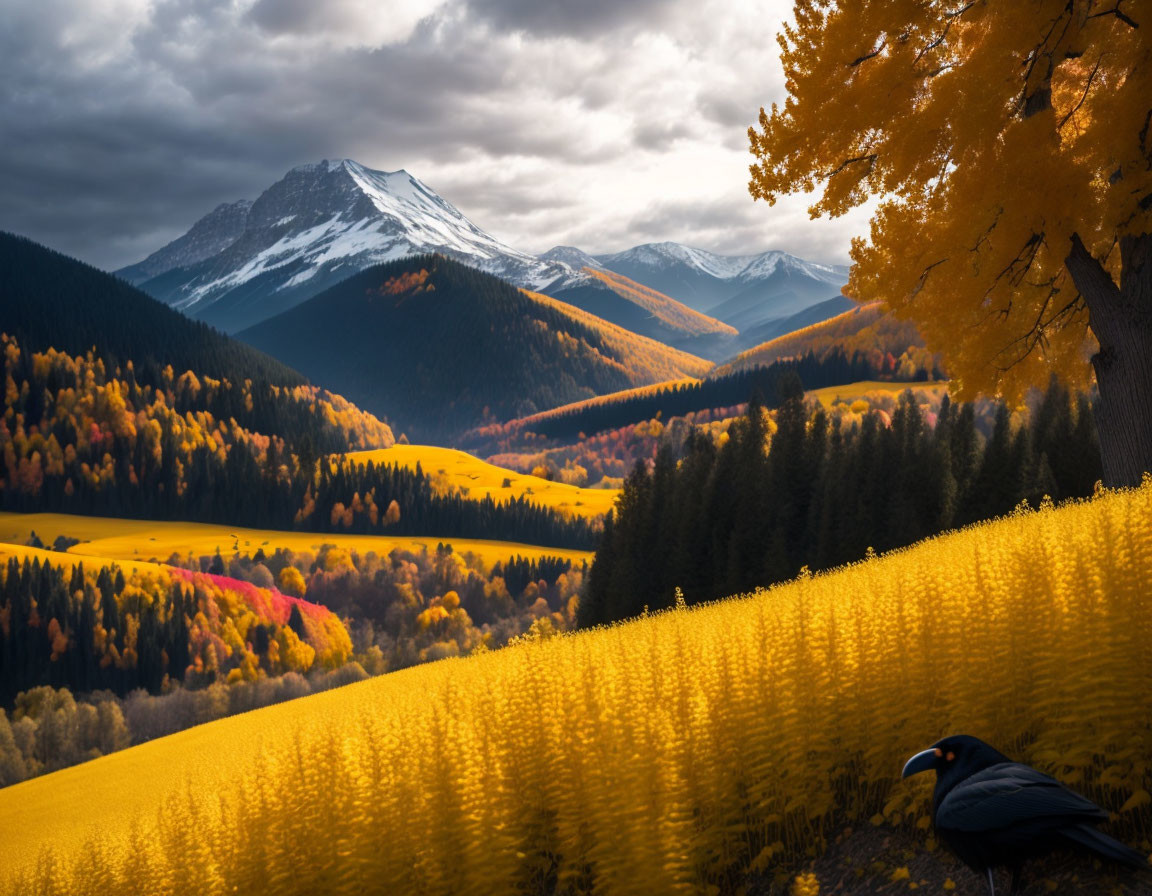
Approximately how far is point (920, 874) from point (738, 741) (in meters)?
1.95

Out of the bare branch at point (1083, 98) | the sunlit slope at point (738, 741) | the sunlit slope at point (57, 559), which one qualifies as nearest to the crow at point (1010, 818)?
the sunlit slope at point (738, 741)

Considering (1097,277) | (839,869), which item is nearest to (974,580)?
(839,869)

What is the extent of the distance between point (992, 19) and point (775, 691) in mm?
11178

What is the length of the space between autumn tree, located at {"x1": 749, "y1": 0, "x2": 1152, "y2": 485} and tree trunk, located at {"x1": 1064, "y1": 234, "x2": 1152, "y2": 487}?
0.02 meters

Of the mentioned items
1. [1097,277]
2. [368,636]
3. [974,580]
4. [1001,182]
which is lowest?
[368,636]

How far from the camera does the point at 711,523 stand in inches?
2216

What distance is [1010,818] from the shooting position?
560 centimetres

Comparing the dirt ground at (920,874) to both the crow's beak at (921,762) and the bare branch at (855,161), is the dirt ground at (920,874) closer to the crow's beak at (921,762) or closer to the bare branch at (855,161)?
the crow's beak at (921,762)

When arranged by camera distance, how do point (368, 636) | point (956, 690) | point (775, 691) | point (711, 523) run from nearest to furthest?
point (956, 690)
point (775, 691)
point (711, 523)
point (368, 636)

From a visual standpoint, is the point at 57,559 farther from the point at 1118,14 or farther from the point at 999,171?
the point at 1118,14

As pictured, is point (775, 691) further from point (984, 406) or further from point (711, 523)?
point (984, 406)

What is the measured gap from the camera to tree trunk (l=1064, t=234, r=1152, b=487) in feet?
44.9

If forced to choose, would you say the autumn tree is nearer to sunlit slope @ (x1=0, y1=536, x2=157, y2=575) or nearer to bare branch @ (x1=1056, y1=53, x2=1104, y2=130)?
bare branch @ (x1=1056, y1=53, x2=1104, y2=130)

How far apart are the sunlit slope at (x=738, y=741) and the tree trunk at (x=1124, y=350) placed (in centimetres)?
396
